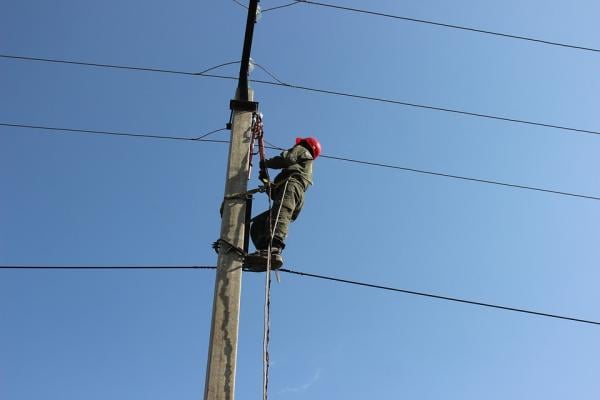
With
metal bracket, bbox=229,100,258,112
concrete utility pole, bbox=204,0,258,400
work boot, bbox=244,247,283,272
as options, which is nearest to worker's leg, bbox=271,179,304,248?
work boot, bbox=244,247,283,272

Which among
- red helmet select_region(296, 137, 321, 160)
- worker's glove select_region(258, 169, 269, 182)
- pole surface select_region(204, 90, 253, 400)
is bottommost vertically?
pole surface select_region(204, 90, 253, 400)

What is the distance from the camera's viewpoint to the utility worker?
428 cm

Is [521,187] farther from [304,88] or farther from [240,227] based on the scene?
[240,227]

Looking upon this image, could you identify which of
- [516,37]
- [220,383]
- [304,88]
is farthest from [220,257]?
[516,37]

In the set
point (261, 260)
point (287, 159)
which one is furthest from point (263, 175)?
point (261, 260)

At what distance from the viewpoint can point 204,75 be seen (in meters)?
6.04

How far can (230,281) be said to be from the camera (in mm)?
3822

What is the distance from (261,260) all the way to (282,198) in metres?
0.71

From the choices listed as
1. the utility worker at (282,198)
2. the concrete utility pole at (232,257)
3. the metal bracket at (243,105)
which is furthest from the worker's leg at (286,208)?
the metal bracket at (243,105)

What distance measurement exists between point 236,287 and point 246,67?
1987 millimetres

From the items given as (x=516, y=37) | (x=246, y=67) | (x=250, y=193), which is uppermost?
(x=516, y=37)

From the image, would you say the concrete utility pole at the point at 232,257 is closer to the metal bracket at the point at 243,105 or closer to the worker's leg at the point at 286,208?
the metal bracket at the point at 243,105

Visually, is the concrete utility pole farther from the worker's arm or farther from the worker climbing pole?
the worker's arm

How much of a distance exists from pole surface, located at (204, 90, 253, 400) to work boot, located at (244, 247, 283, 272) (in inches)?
5.3
